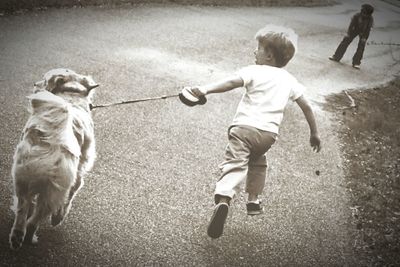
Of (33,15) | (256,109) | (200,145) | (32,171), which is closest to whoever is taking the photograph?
(32,171)

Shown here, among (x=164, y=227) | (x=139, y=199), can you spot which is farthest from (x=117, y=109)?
(x=164, y=227)

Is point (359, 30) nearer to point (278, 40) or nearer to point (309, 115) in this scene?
point (309, 115)

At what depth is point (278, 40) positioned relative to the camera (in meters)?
2.94

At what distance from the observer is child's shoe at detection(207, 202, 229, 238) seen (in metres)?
2.83

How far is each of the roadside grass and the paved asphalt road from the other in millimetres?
192

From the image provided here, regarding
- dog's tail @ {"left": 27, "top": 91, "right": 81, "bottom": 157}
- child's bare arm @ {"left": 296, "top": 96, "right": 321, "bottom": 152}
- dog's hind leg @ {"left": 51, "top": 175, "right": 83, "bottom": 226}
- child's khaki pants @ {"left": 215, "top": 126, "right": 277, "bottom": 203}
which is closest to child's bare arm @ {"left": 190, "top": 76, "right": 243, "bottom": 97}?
child's khaki pants @ {"left": 215, "top": 126, "right": 277, "bottom": 203}

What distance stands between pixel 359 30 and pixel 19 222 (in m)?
9.47

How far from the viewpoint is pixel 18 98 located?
4.46 m

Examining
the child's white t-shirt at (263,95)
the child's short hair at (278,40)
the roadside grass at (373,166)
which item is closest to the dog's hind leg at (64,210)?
the child's white t-shirt at (263,95)

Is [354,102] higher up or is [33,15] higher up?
[33,15]

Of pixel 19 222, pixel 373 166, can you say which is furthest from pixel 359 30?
pixel 19 222

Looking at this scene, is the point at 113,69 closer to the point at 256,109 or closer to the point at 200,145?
the point at 200,145

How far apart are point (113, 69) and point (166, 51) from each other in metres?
1.69

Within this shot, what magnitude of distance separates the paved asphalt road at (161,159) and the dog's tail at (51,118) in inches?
31.5
